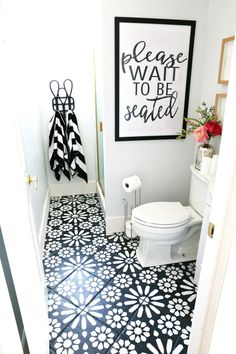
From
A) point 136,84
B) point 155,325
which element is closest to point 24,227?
point 155,325

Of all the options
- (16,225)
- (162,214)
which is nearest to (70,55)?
(162,214)

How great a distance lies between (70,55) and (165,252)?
2350mm

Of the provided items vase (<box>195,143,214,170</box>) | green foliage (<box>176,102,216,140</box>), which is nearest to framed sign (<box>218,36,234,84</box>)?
green foliage (<box>176,102,216,140</box>)

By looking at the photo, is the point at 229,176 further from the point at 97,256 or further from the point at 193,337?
the point at 97,256

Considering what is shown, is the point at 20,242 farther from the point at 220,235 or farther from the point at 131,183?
the point at 131,183

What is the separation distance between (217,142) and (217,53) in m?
0.70

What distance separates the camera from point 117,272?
79.7 inches

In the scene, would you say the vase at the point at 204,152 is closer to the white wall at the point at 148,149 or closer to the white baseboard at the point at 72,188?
the white wall at the point at 148,149

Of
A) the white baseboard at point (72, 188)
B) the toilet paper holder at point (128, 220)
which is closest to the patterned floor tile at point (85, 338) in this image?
the toilet paper holder at point (128, 220)

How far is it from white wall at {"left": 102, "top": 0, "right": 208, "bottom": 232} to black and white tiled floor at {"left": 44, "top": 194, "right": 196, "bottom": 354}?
38 centimetres

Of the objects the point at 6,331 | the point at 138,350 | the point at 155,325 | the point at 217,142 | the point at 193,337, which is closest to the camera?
the point at 6,331

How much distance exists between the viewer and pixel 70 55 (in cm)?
276

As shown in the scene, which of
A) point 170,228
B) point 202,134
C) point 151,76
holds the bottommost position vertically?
point 170,228

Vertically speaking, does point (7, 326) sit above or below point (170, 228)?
above
